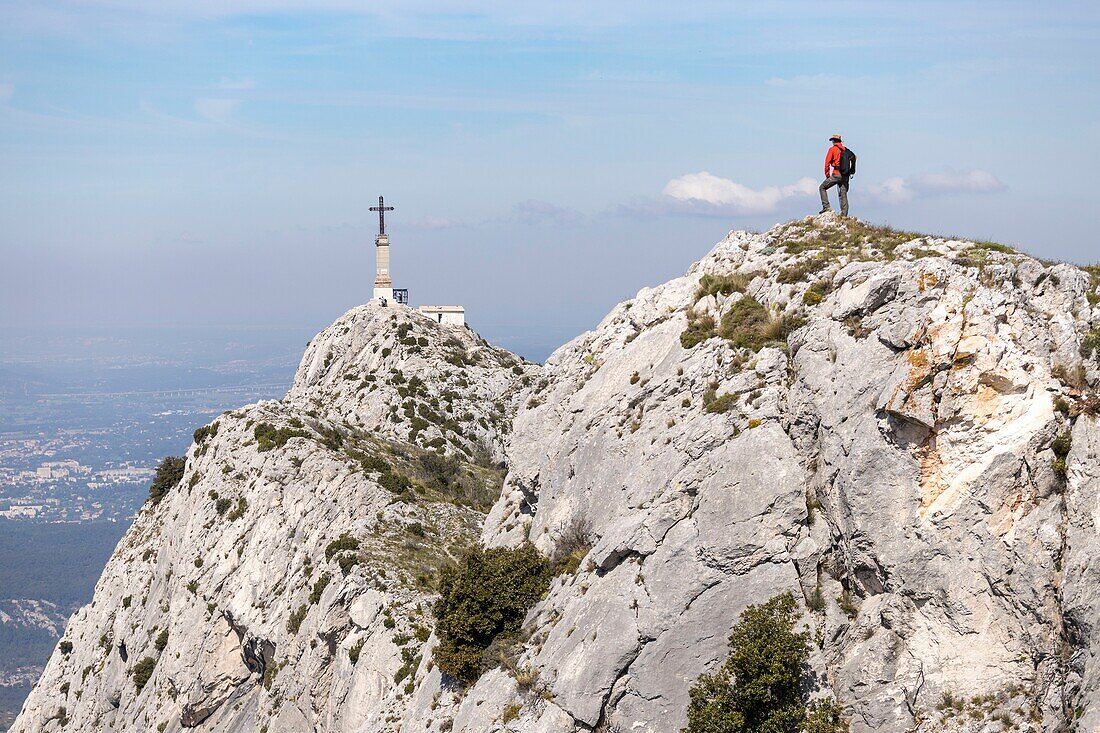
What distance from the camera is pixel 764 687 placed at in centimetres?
2295

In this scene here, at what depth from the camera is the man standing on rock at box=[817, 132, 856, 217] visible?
32.9 metres

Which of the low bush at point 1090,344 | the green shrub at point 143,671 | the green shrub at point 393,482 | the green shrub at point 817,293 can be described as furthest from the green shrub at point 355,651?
the low bush at point 1090,344

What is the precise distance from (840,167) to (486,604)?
17532 millimetres

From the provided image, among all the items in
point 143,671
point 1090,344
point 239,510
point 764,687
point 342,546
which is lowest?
point 143,671

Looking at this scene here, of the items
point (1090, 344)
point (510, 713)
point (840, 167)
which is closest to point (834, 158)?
point (840, 167)

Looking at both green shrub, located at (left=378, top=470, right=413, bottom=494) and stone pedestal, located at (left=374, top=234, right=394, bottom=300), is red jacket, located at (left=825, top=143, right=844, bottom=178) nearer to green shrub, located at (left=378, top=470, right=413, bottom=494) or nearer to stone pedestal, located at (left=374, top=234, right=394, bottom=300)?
green shrub, located at (left=378, top=470, right=413, bottom=494)

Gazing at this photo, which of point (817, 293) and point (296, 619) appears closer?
point (817, 293)

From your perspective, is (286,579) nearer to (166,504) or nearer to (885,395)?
(166,504)

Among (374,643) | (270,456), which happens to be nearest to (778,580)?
(374,643)

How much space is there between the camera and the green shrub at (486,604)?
31859 millimetres

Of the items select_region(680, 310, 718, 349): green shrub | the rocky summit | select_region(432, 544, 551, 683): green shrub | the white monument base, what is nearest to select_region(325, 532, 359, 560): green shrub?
the rocky summit

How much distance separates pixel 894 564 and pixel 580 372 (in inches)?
608

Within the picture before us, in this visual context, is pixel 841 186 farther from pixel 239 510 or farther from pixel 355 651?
pixel 239 510

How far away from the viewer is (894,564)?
2264 cm
